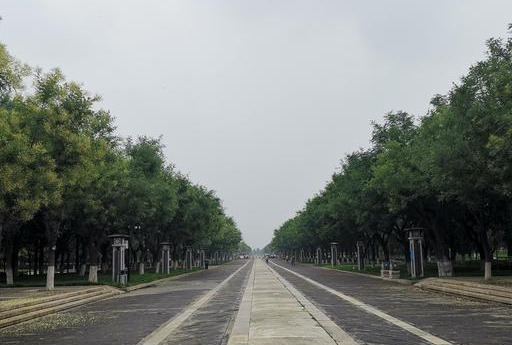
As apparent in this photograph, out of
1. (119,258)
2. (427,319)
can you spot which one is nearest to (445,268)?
(427,319)

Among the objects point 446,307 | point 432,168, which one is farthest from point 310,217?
point 446,307

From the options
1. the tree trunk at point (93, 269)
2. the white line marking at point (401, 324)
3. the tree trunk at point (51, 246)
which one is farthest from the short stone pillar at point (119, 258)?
the white line marking at point (401, 324)

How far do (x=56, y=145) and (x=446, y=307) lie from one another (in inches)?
801

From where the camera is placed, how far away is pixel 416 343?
1209 cm

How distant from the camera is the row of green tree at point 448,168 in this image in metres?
24.2

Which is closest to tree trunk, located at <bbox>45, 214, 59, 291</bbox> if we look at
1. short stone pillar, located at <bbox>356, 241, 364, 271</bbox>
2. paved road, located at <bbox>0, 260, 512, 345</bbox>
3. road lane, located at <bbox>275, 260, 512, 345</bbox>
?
paved road, located at <bbox>0, 260, 512, 345</bbox>

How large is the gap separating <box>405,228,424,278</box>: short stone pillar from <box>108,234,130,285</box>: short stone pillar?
21307 mm

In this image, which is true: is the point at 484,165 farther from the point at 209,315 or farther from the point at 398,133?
the point at 398,133

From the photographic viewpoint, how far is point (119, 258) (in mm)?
38406

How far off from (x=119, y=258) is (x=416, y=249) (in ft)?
72.6

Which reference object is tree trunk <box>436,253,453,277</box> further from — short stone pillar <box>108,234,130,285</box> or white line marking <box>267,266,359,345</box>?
short stone pillar <box>108,234,130,285</box>

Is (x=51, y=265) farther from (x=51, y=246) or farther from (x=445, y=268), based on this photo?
(x=445, y=268)

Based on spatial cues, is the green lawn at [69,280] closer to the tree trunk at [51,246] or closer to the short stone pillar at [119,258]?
the short stone pillar at [119,258]

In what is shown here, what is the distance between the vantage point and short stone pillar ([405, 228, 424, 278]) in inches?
1585
